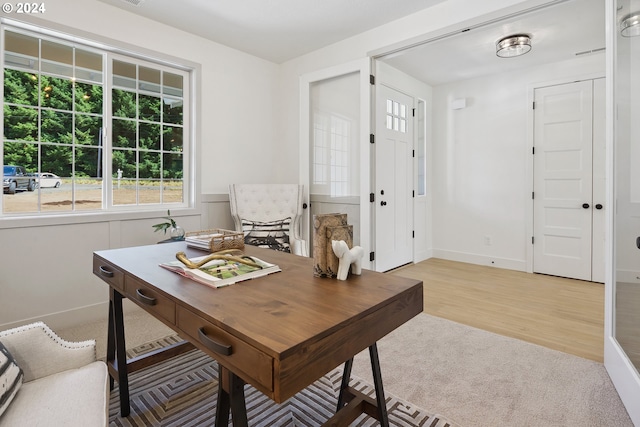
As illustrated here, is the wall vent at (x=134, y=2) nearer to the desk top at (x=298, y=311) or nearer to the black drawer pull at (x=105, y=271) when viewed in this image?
the black drawer pull at (x=105, y=271)

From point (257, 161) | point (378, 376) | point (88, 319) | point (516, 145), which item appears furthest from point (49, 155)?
point (516, 145)

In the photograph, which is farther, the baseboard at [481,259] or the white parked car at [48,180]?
the baseboard at [481,259]

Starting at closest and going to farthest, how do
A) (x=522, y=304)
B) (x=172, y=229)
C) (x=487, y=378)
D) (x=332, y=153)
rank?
(x=487, y=378)
(x=172, y=229)
(x=522, y=304)
(x=332, y=153)

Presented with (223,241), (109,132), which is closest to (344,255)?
(223,241)

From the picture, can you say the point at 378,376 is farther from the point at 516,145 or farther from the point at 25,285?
the point at 516,145

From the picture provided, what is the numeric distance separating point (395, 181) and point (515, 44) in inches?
75.7

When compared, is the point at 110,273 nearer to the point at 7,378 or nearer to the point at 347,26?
the point at 7,378

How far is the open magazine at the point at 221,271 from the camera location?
1.19 meters

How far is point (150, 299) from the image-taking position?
1.18 meters

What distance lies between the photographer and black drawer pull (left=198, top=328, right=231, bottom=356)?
2.72 feet

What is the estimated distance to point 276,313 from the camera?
931 millimetres

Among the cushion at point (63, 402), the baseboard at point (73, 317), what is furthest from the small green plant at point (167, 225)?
the cushion at point (63, 402)

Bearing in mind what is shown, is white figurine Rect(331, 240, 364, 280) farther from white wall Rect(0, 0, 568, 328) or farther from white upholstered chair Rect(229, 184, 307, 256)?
white wall Rect(0, 0, 568, 328)

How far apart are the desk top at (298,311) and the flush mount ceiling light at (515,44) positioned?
340 centimetres
